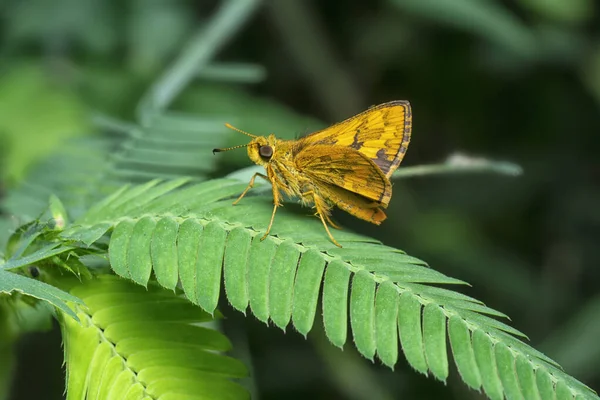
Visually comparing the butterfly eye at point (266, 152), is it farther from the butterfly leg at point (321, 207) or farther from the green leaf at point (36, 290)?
the green leaf at point (36, 290)

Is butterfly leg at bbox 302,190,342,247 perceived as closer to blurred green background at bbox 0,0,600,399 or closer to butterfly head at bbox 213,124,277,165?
butterfly head at bbox 213,124,277,165

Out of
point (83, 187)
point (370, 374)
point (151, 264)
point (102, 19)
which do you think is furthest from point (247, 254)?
point (102, 19)

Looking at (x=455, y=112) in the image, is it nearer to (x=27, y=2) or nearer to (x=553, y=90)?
(x=553, y=90)

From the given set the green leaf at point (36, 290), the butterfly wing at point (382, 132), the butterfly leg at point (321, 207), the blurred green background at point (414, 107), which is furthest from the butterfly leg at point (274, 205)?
the blurred green background at point (414, 107)

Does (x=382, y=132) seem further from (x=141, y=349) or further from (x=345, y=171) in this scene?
(x=141, y=349)

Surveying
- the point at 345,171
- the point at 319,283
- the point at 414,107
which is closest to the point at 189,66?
the point at 345,171

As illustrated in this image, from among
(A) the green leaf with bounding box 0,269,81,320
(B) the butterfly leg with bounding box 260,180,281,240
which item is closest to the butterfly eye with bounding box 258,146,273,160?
(B) the butterfly leg with bounding box 260,180,281,240
